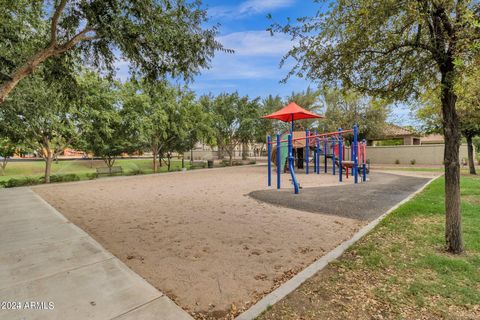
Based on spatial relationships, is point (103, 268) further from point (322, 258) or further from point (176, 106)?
point (176, 106)

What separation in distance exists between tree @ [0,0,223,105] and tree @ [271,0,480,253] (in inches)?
79.6

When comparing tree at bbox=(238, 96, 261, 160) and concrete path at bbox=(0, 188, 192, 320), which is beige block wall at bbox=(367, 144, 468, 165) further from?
concrete path at bbox=(0, 188, 192, 320)

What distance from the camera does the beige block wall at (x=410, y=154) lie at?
23281 mm

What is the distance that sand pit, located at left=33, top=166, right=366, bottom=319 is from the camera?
108 inches

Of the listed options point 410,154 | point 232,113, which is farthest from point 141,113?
point 410,154

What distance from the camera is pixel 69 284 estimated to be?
277 cm

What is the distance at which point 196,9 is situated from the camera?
17.0ft

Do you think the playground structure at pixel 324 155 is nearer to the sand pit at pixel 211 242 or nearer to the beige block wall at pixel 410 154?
the sand pit at pixel 211 242

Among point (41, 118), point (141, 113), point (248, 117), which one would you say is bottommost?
point (41, 118)

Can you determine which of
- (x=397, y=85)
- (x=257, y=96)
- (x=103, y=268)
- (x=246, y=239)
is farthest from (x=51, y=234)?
(x=257, y=96)

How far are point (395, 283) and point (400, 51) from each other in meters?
3.07

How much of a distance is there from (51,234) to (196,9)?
16.3 ft

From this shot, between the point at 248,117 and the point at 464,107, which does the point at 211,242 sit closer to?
the point at 464,107

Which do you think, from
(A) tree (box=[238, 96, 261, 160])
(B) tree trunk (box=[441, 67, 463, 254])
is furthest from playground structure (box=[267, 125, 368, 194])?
(A) tree (box=[238, 96, 261, 160])
